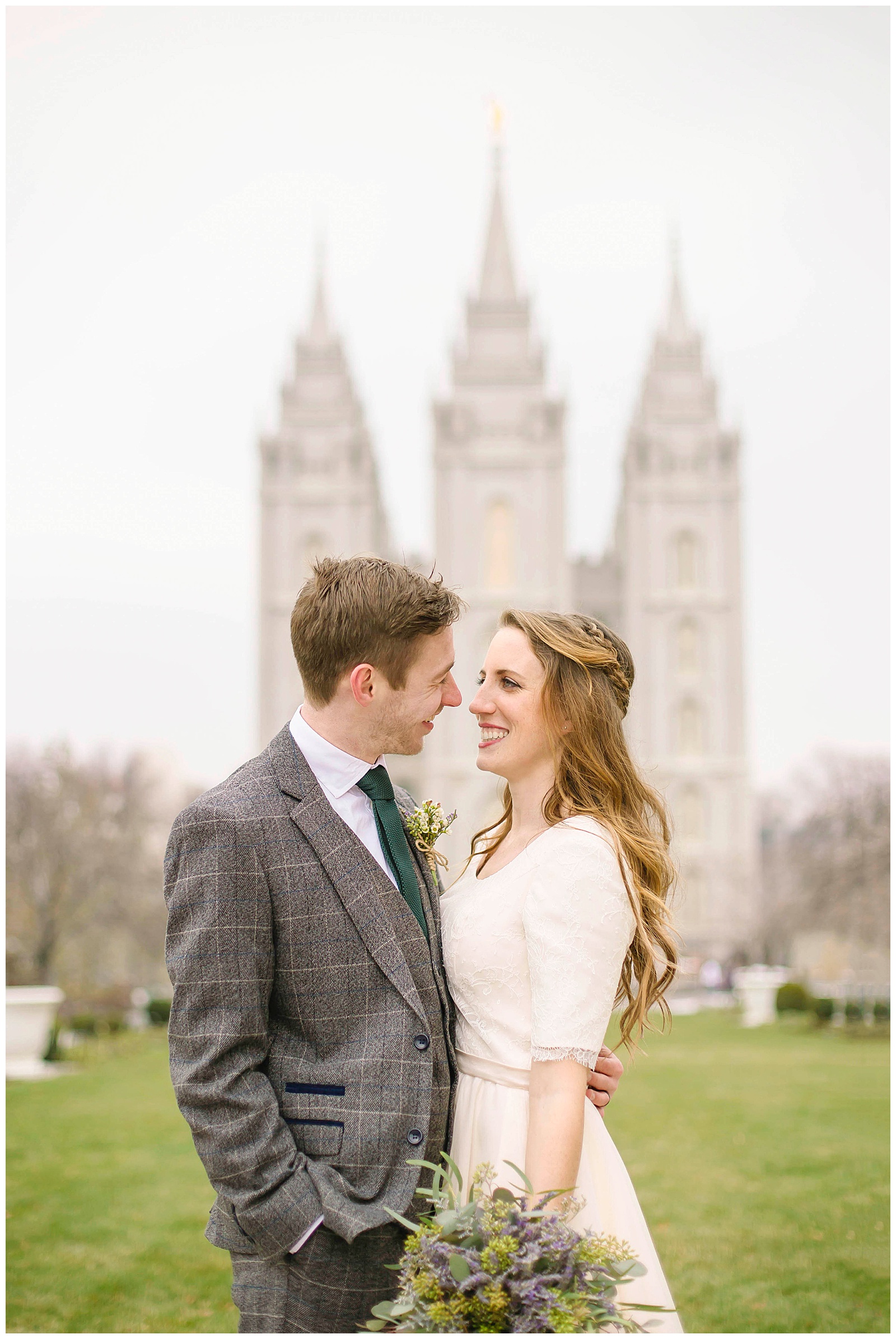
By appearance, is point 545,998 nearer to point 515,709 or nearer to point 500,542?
point 515,709

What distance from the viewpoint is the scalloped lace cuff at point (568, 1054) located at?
2.33 m

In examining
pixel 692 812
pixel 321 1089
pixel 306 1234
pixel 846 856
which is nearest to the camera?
pixel 306 1234

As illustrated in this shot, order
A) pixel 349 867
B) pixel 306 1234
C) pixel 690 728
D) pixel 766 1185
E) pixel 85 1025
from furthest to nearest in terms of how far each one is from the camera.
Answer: pixel 690 728 < pixel 85 1025 < pixel 766 1185 < pixel 349 867 < pixel 306 1234

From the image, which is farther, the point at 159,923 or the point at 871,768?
the point at 159,923

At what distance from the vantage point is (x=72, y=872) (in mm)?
21641

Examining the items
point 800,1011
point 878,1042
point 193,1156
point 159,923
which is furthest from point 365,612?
point 159,923

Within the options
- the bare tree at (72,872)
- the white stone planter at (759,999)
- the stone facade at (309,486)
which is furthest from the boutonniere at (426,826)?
the stone facade at (309,486)

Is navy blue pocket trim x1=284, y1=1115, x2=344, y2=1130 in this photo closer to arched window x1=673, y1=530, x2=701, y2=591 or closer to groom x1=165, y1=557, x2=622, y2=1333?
groom x1=165, y1=557, x2=622, y2=1333

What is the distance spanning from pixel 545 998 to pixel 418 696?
2.27 ft

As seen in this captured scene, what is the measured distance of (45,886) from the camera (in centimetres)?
2134

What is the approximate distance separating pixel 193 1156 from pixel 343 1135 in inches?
278

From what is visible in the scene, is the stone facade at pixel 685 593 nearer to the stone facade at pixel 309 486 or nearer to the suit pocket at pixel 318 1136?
the stone facade at pixel 309 486

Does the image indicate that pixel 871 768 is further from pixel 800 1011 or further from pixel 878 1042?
pixel 878 1042

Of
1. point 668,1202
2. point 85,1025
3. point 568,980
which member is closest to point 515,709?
point 568,980
